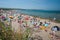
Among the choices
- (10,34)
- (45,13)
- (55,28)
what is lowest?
(10,34)

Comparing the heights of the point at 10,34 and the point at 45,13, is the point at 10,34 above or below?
below

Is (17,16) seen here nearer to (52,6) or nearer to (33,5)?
(33,5)

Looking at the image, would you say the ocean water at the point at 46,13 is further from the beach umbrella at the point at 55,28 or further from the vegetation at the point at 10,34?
the vegetation at the point at 10,34

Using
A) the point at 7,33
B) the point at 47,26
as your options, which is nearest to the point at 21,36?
the point at 7,33

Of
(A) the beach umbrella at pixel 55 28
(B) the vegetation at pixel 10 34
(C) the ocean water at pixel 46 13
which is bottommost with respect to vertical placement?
(B) the vegetation at pixel 10 34

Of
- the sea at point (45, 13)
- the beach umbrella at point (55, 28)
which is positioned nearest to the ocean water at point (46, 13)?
the sea at point (45, 13)

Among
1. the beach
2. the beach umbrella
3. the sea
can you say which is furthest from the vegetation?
the beach umbrella

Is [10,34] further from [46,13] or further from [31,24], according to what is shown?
[46,13]

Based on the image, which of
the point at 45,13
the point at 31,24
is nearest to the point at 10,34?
the point at 31,24
